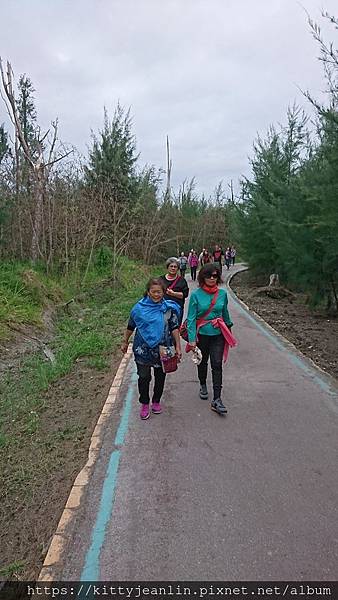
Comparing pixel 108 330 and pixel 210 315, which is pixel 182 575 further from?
pixel 108 330

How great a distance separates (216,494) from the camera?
3.52 meters

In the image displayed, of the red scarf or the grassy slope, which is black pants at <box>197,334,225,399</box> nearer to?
A: the red scarf

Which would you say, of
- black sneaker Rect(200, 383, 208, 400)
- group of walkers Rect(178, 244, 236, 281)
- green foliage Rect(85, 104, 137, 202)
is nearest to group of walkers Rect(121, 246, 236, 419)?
black sneaker Rect(200, 383, 208, 400)

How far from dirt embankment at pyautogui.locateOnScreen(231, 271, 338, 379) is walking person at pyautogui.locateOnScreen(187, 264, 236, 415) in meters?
2.60

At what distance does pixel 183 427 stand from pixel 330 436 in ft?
4.85

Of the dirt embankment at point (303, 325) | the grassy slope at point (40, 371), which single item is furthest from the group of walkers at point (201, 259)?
the grassy slope at point (40, 371)

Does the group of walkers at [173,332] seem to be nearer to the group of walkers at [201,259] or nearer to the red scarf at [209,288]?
the red scarf at [209,288]

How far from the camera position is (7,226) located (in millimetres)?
14297

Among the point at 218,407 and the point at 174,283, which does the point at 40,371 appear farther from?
the point at 218,407

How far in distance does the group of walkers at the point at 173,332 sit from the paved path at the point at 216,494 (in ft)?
1.28

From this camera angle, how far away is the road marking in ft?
9.12

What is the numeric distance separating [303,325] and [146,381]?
7980 mm

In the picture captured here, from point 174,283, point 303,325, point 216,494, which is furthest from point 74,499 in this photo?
point 303,325

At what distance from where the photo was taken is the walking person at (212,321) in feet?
16.9
